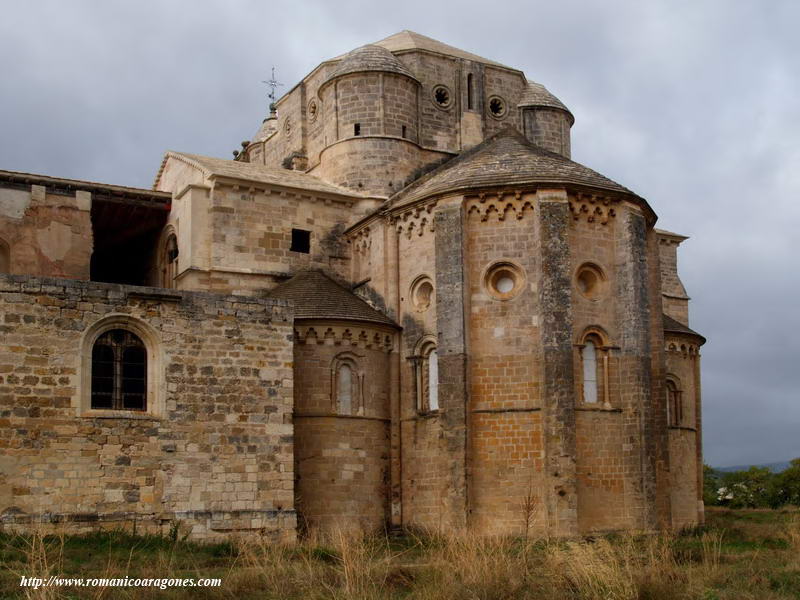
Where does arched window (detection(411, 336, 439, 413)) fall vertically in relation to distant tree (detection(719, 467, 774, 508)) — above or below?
above

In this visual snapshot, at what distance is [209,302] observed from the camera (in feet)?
69.4

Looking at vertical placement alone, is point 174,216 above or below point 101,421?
above

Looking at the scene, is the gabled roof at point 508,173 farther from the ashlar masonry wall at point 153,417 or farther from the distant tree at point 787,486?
the distant tree at point 787,486

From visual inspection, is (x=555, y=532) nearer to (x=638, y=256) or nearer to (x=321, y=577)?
(x=638, y=256)

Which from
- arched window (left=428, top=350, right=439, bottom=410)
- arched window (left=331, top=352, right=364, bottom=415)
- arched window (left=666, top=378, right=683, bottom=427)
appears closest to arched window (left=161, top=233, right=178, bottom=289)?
arched window (left=331, top=352, right=364, bottom=415)

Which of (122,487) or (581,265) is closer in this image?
(122,487)

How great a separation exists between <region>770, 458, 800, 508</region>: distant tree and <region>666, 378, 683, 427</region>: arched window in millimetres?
22268

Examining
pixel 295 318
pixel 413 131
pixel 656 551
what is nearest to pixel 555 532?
pixel 656 551

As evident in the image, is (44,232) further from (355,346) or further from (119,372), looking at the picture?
(355,346)

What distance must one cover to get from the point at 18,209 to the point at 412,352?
10586mm

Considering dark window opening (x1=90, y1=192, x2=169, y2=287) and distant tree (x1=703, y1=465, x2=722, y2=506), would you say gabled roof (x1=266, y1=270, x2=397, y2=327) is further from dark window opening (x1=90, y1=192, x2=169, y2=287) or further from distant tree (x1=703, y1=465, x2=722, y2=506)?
distant tree (x1=703, y1=465, x2=722, y2=506)

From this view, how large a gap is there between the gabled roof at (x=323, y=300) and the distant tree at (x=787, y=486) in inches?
1214

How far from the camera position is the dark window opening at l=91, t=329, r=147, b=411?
65.2 ft

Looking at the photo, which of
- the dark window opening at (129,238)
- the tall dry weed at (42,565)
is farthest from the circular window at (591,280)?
the tall dry weed at (42,565)
